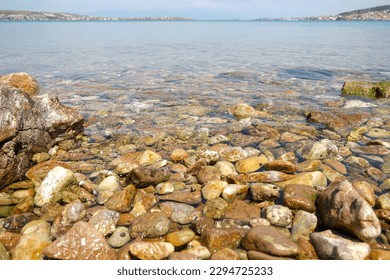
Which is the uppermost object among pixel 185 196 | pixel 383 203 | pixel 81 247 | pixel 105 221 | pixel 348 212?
pixel 348 212

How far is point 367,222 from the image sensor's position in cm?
363

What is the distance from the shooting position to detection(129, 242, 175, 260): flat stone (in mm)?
3564

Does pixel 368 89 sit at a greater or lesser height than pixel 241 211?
greater

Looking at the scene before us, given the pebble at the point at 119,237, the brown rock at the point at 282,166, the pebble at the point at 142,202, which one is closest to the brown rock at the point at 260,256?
the pebble at the point at 119,237

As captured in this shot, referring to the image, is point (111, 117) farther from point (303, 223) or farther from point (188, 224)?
point (303, 223)

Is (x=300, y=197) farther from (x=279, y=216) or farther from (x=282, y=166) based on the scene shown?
(x=282, y=166)

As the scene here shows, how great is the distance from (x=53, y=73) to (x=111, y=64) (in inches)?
193

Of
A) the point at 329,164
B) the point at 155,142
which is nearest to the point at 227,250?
the point at 329,164

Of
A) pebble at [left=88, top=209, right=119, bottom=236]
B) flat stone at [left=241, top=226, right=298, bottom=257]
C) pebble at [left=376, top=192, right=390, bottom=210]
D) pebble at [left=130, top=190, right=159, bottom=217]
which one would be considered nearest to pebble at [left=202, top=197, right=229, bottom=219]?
flat stone at [left=241, top=226, right=298, bottom=257]

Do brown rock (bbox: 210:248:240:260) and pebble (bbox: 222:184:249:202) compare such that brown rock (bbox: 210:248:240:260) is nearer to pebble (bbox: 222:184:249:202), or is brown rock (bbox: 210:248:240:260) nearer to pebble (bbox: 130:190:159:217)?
pebble (bbox: 222:184:249:202)

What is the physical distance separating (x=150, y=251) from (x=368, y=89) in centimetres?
1210

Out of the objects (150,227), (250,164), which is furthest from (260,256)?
(250,164)

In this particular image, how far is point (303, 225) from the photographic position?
4.10 meters

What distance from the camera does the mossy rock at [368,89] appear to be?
1189 cm
